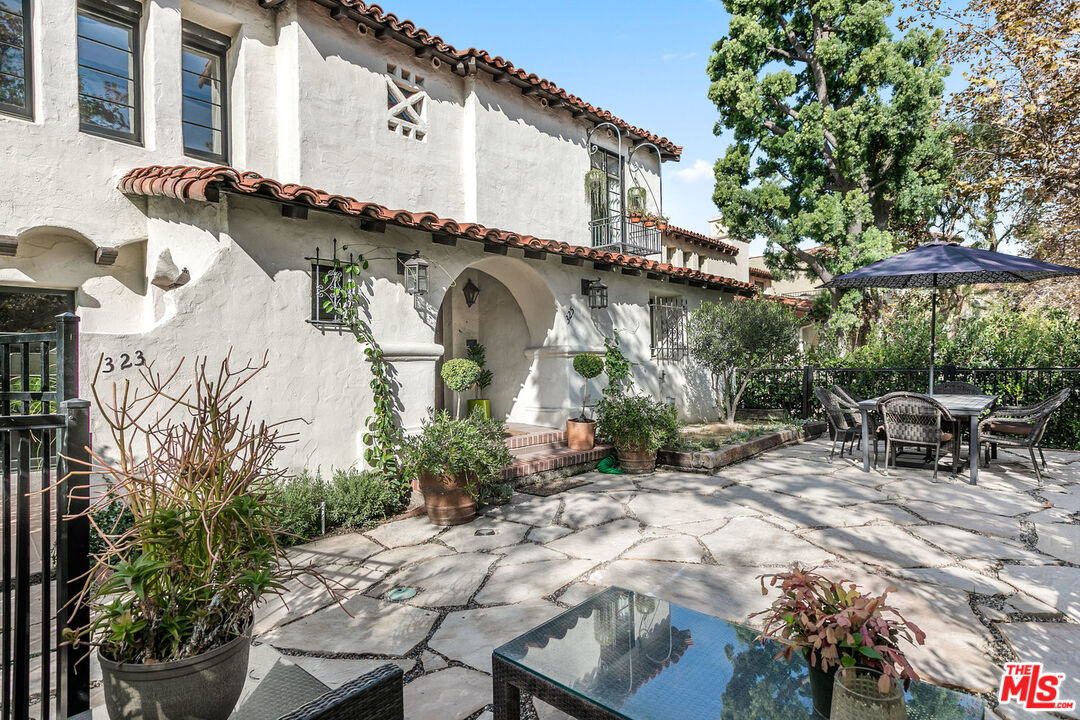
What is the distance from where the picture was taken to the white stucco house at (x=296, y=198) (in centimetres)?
464

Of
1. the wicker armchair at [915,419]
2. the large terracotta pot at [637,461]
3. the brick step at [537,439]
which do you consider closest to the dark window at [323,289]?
the brick step at [537,439]

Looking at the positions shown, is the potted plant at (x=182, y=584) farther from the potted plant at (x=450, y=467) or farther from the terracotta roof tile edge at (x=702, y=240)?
the terracotta roof tile edge at (x=702, y=240)

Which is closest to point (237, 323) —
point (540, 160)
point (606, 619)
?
point (606, 619)

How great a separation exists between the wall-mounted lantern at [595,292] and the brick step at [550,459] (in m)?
2.25

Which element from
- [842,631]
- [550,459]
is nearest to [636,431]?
[550,459]

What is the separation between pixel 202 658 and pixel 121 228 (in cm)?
476

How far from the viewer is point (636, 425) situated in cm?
758

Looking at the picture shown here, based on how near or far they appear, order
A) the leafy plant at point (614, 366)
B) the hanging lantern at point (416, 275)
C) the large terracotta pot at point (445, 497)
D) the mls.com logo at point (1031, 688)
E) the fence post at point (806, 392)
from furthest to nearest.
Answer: the fence post at point (806, 392) → the leafy plant at point (614, 366) → the hanging lantern at point (416, 275) → the large terracotta pot at point (445, 497) → the mls.com logo at point (1031, 688)

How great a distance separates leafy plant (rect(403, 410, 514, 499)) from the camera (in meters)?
5.32

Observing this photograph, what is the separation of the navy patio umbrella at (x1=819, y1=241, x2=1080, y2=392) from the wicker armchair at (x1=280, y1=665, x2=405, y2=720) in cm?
753

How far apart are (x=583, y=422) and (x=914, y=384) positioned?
674 cm

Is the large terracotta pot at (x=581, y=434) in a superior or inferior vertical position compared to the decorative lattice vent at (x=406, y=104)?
inferior

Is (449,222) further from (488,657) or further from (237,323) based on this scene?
(488,657)

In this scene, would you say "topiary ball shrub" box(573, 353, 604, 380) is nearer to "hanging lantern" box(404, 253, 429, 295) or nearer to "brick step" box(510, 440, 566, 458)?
"brick step" box(510, 440, 566, 458)
